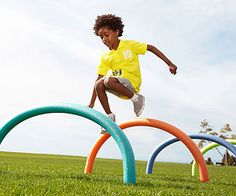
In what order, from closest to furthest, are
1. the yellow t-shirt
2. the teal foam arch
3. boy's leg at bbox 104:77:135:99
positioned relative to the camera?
the teal foam arch → boy's leg at bbox 104:77:135:99 → the yellow t-shirt

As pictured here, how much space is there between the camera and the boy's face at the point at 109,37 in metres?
5.62

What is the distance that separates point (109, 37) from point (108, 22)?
0.23 m

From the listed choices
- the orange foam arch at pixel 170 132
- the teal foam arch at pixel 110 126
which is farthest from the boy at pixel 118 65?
the teal foam arch at pixel 110 126

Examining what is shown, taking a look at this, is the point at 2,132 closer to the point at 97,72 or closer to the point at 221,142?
the point at 97,72

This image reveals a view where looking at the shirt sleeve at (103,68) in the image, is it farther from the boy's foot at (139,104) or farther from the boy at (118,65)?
the boy's foot at (139,104)

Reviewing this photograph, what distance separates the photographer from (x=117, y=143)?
15.3ft

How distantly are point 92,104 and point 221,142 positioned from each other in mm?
2716

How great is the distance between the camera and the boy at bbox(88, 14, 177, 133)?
209 inches

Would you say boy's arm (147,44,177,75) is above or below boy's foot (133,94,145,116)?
above

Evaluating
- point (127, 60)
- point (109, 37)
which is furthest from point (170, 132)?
point (109, 37)

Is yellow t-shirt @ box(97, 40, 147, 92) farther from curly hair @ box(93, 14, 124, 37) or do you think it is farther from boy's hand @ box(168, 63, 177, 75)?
boy's hand @ box(168, 63, 177, 75)

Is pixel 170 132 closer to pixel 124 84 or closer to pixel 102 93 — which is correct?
pixel 124 84

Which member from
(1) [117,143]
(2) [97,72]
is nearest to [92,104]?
(2) [97,72]

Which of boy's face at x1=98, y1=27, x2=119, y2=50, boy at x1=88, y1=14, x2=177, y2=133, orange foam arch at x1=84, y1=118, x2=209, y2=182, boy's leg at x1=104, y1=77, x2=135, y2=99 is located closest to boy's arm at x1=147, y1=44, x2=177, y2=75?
boy at x1=88, y1=14, x2=177, y2=133
